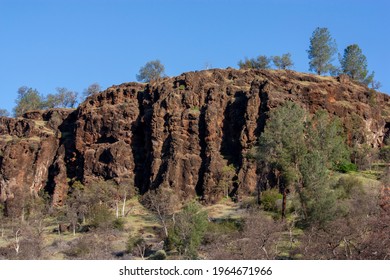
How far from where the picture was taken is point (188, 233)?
44.0 m

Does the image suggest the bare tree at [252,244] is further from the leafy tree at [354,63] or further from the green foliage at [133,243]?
the leafy tree at [354,63]

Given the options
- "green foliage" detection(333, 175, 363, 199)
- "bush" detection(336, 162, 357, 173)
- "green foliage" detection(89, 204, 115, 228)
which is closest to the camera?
"green foliage" detection(333, 175, 363, 199)

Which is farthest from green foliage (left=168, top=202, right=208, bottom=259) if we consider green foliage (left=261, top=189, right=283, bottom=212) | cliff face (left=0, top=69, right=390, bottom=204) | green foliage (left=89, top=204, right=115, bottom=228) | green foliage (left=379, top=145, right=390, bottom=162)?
green foliage (left=379, top=145, right=390, bottom=162)

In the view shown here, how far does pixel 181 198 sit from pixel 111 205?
25.7 ft

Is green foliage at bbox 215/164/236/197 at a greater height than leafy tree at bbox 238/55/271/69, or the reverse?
leafy tree at bbox 238/55/271/69

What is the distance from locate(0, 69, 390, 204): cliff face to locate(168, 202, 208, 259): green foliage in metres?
16.0

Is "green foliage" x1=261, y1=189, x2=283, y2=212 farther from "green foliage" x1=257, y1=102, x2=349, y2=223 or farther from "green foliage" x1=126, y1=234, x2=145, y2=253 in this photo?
"green foliage" x1=126, y1=234, x2=145, y2=253

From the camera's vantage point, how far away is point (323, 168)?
48.0 m

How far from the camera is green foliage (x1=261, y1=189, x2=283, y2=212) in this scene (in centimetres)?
5394

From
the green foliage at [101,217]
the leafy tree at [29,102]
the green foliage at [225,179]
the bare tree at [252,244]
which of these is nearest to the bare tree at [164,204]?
the green foliage at [101,217]

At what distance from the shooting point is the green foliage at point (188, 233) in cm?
4219

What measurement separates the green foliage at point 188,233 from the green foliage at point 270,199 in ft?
29.8

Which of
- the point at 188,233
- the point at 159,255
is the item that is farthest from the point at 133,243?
Result: the point at 188,233

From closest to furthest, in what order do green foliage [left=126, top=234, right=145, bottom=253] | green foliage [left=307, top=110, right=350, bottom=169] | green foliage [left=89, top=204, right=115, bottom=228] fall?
1. green foliage [left=126, top=234, right=145, bottom=253]
2. green foliage [left=307, top=110, right=350, bottom=169]
3. green foliage [left=89, top=204, right=115, bottom=228]
